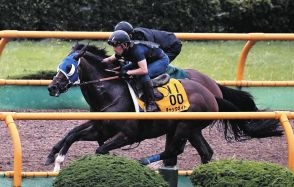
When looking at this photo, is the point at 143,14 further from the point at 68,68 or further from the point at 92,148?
the point at 68,68

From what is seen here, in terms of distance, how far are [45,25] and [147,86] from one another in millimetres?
8852

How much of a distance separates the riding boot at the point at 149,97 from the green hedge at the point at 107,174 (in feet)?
8.65

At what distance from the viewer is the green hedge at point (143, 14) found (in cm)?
1858

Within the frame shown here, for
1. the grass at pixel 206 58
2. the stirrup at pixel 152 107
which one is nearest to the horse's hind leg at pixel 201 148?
the stirrup at pixel 152 107

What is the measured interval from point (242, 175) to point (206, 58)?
10719mm

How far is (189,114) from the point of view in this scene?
7.62 m

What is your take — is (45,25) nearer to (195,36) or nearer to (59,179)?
(195,36)

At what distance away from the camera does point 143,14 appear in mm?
19062

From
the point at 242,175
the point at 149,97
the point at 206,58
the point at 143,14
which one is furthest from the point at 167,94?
the point at 143,14

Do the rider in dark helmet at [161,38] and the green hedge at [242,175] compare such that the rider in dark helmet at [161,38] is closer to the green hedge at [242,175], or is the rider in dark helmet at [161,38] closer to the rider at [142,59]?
the rider at [142,59]

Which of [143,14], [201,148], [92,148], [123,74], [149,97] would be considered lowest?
[143,14]

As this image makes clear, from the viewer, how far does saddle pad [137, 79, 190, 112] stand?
10.2 meters

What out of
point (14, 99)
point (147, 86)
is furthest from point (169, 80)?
point (14, 99)

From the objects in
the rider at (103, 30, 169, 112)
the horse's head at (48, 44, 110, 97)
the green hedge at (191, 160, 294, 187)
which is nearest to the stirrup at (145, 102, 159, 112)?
the rider at (103, 30, 169, 112)
